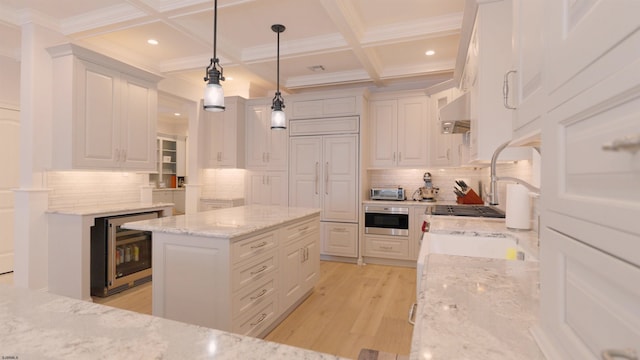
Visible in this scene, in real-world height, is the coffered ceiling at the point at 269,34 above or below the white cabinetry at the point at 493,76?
above

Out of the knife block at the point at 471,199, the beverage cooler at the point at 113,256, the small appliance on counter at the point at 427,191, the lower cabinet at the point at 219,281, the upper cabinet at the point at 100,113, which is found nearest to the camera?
the lower cabinet at the point at 219,281

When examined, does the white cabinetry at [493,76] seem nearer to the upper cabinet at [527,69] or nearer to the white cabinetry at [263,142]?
the upper cabinet at [527,69]

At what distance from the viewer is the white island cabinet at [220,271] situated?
2070mm

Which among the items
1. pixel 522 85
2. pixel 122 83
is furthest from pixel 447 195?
pixel 122 83

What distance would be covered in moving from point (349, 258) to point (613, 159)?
451 centimetres

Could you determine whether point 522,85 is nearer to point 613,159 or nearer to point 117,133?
point 613,159

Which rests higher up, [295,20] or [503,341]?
[295,20]

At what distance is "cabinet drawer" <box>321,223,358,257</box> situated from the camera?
15.3 ft

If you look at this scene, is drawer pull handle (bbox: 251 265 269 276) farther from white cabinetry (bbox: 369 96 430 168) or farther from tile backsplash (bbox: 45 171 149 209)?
white cabinetry (bbox: 369 96 430 168)

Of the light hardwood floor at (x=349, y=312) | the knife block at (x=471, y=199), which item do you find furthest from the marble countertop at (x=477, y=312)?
the knife block at (x=471, y=199)

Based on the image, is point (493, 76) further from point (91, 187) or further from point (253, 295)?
point (91, 187)

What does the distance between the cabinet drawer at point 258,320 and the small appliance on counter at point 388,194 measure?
8.76 ft

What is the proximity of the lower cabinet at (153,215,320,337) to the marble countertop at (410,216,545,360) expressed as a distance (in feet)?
4.23

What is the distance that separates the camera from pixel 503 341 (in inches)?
27.9
